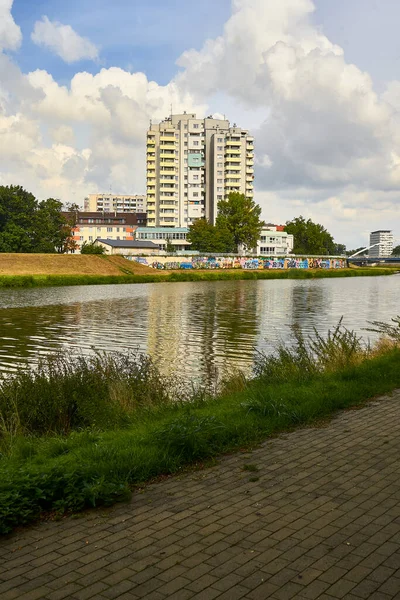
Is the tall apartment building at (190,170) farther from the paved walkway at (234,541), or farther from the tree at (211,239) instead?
the paved walkway at (234,541)

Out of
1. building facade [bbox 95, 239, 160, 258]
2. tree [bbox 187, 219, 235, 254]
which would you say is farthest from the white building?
building facade [bbox 95, 239, 160, 258]

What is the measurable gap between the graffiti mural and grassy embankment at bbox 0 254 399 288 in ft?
23.9

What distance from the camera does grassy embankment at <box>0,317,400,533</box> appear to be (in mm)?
5914

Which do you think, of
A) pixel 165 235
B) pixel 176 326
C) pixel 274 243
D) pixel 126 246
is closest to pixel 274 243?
pixel 274 243

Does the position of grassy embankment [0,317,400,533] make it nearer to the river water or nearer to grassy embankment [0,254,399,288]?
the river water

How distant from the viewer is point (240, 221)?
12800 cm

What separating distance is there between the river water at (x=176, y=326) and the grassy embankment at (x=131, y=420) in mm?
4287

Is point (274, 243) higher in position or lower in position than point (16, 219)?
lower

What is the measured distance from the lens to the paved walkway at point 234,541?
13.9 ft

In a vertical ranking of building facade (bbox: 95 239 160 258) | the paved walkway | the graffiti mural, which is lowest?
the paved walkway

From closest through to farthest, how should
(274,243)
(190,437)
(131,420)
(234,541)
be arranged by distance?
(234,541) < (190,437) < (131,420) < (274,243)

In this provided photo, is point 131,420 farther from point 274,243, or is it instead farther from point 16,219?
point 274,243

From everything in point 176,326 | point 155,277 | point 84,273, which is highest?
point 84,273

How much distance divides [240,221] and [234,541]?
125 metres
